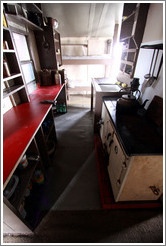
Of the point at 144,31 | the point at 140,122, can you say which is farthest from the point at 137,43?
the point at 140,122

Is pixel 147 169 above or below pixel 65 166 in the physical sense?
above

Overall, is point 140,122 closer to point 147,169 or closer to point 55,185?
point 147,169

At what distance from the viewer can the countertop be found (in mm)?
816

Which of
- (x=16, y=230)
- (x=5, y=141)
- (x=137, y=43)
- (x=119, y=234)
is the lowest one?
(x=119, y=234)

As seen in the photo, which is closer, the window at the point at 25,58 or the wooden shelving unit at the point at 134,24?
the wooden shelving unit at the point at 134,24

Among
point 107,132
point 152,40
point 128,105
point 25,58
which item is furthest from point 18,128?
point 152,40

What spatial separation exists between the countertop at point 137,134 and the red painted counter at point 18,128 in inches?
32.1

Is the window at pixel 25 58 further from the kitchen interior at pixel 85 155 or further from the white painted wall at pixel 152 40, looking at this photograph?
the white painted wall at pixel 152 40

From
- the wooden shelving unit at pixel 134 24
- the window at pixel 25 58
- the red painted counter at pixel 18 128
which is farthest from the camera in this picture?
the window at pixel 25 58

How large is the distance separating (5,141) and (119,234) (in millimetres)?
1381

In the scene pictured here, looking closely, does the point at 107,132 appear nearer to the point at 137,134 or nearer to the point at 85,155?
the point at 137,134

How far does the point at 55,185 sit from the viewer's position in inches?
55.9

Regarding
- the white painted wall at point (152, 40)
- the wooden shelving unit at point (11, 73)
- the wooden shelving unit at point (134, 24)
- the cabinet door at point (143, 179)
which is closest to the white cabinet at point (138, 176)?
the cabinet door at point (143, 179)

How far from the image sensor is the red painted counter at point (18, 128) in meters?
0.76
